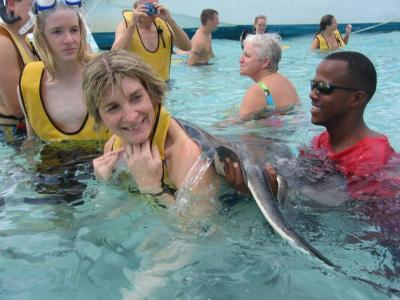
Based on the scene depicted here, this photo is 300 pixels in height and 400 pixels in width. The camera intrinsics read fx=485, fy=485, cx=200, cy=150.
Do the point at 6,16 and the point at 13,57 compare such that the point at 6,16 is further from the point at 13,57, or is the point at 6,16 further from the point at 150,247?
the point at 150,247

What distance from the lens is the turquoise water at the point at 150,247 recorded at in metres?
2.62

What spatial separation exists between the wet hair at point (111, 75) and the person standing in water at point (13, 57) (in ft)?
5.11

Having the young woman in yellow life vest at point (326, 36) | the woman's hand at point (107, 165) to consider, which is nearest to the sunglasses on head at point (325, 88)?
the woman's hand at point (107, 165)

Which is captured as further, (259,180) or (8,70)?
(8,70)

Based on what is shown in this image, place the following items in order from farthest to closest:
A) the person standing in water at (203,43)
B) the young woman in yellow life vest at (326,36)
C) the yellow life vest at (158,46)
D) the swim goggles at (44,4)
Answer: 1. the young woman in yellow life vest at (326,36)
2. the person standing in water at (203,43)
3. the yellow life vest at (158,46)
4. the swim goggles at (44,4)

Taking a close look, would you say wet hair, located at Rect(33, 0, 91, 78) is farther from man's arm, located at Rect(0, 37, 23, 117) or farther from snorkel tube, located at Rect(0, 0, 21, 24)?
snorkel tube, located at Rect(0, 0, 21, 24)

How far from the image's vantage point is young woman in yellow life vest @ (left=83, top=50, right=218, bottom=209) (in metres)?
2.84

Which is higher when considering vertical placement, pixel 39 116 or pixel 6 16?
pixel 6 16

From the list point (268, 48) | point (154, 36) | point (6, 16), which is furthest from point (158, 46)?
point (6, 16)

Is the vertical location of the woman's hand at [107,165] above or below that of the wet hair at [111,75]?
below

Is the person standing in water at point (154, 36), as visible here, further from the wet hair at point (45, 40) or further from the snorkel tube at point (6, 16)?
the wet hair at point (45, 40)

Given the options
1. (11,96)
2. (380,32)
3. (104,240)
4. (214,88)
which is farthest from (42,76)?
(380,32)

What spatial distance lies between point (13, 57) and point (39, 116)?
2.30 feet

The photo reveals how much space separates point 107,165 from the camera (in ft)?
10.7
